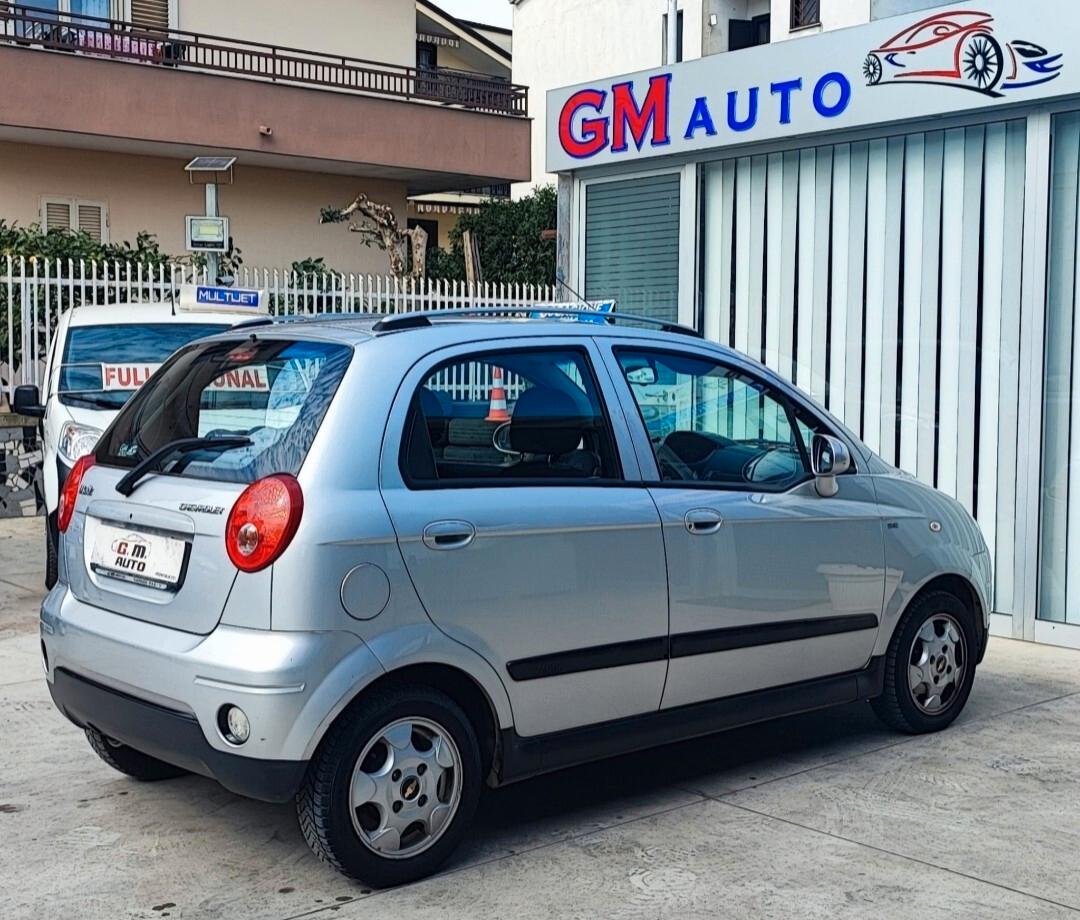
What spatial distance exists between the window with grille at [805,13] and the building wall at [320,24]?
951cm

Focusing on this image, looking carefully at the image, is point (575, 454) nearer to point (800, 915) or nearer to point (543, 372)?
point (543, 372)

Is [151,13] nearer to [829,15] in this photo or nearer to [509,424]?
[829,15]

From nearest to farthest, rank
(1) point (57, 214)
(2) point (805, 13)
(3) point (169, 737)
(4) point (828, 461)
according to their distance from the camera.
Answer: (3) point (169, 737), (4) point (828, 461), (1) point (57, 214), (2) point (805, 13)

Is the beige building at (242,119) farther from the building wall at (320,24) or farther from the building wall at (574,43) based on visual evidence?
the building wall at (574,43)

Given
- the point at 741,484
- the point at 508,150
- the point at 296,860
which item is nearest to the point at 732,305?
the point at 741,484

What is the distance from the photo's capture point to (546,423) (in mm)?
4805

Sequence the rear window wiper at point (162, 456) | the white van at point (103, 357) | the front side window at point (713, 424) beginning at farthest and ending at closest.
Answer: the white van at point (103, 357), the front side window at point (713, 424), the rear window wiper at point (162, 456)

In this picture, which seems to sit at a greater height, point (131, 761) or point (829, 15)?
point (829, 15)

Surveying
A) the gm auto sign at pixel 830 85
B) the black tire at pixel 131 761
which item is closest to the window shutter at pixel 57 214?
the gm auto sign at pixel 830 85

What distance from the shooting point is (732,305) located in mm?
9703

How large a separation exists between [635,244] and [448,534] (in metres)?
6.34

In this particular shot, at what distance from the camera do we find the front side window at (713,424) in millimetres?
5125

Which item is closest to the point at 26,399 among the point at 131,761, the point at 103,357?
the point at 103,357

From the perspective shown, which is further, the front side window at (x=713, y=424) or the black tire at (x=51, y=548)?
the black tire at (x=51, y=548)
